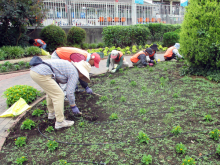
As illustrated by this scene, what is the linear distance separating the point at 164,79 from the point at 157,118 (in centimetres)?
231

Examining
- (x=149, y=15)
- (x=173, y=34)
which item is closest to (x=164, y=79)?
(x=173, y=34)

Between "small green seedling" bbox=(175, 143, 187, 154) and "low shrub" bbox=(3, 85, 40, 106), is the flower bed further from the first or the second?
"low shrub" bbox=(3, 85, 40, 106)

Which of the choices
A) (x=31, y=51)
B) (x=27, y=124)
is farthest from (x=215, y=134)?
(x=31, y=51)

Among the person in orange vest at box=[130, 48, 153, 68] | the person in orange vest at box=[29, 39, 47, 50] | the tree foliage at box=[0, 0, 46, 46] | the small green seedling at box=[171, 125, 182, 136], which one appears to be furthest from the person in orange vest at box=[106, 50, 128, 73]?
→ the tree foliage at box=[0, 0, 46, 46]

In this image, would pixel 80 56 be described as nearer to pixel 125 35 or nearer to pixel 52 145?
pixel 52 145

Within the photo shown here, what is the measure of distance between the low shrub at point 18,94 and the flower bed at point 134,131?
1.37ft

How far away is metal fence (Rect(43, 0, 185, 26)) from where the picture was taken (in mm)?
13406

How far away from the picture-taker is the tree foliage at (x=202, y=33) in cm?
522

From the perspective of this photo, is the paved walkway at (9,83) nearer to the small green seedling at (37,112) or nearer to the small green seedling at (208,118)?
the small green seedling at (37,112)

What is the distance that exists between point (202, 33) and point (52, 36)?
313 inches

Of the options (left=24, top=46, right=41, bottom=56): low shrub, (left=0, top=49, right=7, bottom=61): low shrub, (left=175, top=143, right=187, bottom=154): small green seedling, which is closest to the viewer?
(left=175, top=143, right=187, bottom=154): small green seedling

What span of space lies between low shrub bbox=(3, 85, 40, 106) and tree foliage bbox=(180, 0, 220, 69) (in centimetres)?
427

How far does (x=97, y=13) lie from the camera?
14906 millimetres

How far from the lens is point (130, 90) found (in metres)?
5.27
